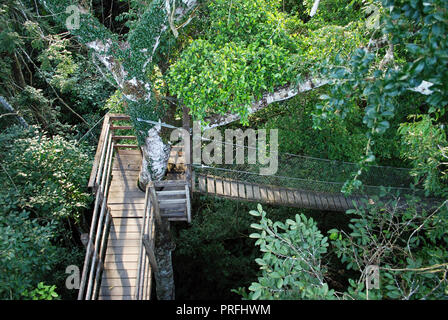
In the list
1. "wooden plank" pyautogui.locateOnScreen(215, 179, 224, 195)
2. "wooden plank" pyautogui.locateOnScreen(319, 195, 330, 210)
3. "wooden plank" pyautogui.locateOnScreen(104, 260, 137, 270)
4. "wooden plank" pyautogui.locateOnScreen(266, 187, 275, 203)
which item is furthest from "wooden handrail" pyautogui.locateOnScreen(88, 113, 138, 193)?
"wooden plank" pyautogui.locateOnScreen(319, 195, 330, 210)

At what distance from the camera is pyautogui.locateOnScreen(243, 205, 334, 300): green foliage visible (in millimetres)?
3194

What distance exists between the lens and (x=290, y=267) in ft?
11.6

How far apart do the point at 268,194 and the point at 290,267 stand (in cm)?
302

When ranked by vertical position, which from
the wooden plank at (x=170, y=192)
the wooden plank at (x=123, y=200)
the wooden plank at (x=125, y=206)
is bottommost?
the wooden plank at (x=125, y=206)

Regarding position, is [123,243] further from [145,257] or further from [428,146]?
[428,146]

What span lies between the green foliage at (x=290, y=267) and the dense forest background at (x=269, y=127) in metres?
0.02

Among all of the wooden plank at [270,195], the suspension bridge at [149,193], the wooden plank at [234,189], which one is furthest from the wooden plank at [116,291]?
the wooden plank at [270,195]

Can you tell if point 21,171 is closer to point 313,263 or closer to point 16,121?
point 16,121

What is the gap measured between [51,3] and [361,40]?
4874mm

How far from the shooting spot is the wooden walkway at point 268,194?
615 centimetres

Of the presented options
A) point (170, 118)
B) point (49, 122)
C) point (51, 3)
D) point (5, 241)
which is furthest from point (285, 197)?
point (49, 122)

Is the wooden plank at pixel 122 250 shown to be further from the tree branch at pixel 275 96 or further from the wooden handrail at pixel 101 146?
the tree branch at pixel 275 96

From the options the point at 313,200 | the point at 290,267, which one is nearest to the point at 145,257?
the point at 290,267

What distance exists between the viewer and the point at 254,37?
17.5 ft
